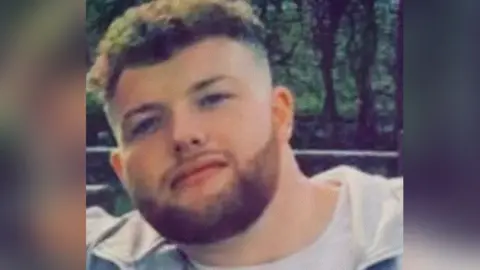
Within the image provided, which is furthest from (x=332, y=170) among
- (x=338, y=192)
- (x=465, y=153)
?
(x=465, y=153)

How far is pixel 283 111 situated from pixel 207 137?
10 centimetres

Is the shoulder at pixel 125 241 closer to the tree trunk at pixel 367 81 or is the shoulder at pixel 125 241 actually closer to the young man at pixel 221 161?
the young man at pixel 221 161

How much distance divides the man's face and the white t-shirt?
2.8 inches

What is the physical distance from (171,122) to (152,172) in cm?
7

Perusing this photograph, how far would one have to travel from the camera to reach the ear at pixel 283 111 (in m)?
0.85

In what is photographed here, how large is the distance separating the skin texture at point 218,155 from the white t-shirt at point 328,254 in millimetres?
10

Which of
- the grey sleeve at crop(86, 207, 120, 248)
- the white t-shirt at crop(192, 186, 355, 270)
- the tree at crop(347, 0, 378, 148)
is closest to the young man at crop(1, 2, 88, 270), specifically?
the grey sleeve at crop(86, 207, 120, 248)

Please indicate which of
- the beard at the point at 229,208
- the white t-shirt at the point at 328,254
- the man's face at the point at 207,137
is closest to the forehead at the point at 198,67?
the man's face at the point at 207,137

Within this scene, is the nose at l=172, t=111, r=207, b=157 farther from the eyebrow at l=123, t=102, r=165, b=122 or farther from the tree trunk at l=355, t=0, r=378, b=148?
the tree trunk at l=355, t=0, r=378, b=148

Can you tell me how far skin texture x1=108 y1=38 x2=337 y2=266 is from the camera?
84 centimetres

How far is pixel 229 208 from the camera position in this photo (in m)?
0.84

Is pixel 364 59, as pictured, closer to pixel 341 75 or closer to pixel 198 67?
pixel 341 75

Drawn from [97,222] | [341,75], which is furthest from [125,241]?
[341,75]

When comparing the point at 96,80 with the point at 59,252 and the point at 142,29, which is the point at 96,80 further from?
the point at 59,252
